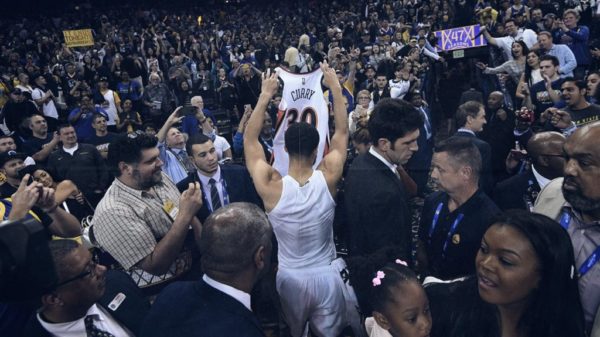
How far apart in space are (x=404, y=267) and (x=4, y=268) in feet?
4.93

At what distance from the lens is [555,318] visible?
1494 millimetres

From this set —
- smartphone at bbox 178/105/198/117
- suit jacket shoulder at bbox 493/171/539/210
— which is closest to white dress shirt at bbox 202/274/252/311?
suit jacket shoulder at bbox 493/171/539/210

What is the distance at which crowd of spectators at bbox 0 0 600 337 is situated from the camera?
66.2 inches

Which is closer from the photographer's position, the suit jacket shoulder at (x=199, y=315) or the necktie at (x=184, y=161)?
the suit jacket shoulder at (x=199, y=315)

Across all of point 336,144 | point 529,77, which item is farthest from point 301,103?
point 529,77

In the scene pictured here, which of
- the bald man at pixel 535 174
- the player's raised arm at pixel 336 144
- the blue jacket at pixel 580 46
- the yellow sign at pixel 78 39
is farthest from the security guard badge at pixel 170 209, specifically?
the yellow sign at pixel 78 39

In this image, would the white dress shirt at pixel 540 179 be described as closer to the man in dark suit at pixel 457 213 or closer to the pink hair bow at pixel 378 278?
the man in dark suit at pixel 457 213

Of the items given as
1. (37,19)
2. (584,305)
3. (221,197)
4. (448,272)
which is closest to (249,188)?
(221,197)

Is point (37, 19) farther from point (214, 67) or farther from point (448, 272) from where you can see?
point (448, 272)

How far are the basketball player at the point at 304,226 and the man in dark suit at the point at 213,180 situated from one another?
2.48 ft

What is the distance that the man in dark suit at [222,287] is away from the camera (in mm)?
1477

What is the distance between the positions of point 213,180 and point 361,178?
3.89 feet

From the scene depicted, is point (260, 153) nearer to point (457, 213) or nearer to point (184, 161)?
point (457, 213)

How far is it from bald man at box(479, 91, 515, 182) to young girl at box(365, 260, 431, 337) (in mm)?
2682
